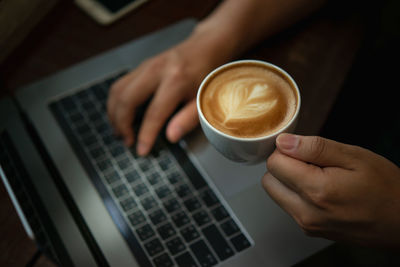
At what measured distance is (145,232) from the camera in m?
0.58

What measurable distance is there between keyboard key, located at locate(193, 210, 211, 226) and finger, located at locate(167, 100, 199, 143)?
0.13m

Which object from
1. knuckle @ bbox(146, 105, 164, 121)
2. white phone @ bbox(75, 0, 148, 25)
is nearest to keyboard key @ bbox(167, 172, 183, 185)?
knuckle @ bbox(146, 105, 164, 121)

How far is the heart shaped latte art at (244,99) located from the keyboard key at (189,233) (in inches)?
8.8

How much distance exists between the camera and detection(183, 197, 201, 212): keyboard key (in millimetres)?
593

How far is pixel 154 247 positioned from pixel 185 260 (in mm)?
53

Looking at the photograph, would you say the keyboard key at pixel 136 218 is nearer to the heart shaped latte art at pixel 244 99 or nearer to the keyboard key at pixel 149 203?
the keyboard key at pixel 149 203

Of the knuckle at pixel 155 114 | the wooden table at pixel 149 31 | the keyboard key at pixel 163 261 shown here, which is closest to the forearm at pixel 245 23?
the wooden table at pixel 149 31

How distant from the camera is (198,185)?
0.61 m

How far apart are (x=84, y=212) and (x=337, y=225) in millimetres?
394

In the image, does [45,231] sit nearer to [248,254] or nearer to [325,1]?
[248,254]

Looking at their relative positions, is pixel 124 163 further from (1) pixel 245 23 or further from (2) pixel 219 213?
(1) pixel 245 23

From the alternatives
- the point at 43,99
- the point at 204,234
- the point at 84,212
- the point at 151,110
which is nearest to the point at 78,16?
the point at 43,99

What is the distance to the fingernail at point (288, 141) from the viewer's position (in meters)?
0.38

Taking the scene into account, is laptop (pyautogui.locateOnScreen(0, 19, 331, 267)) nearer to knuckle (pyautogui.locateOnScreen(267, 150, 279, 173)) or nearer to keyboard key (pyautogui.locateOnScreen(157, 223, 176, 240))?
keyboard key (pyautogui.locateOnScreen(157, 223, 176, 240))
